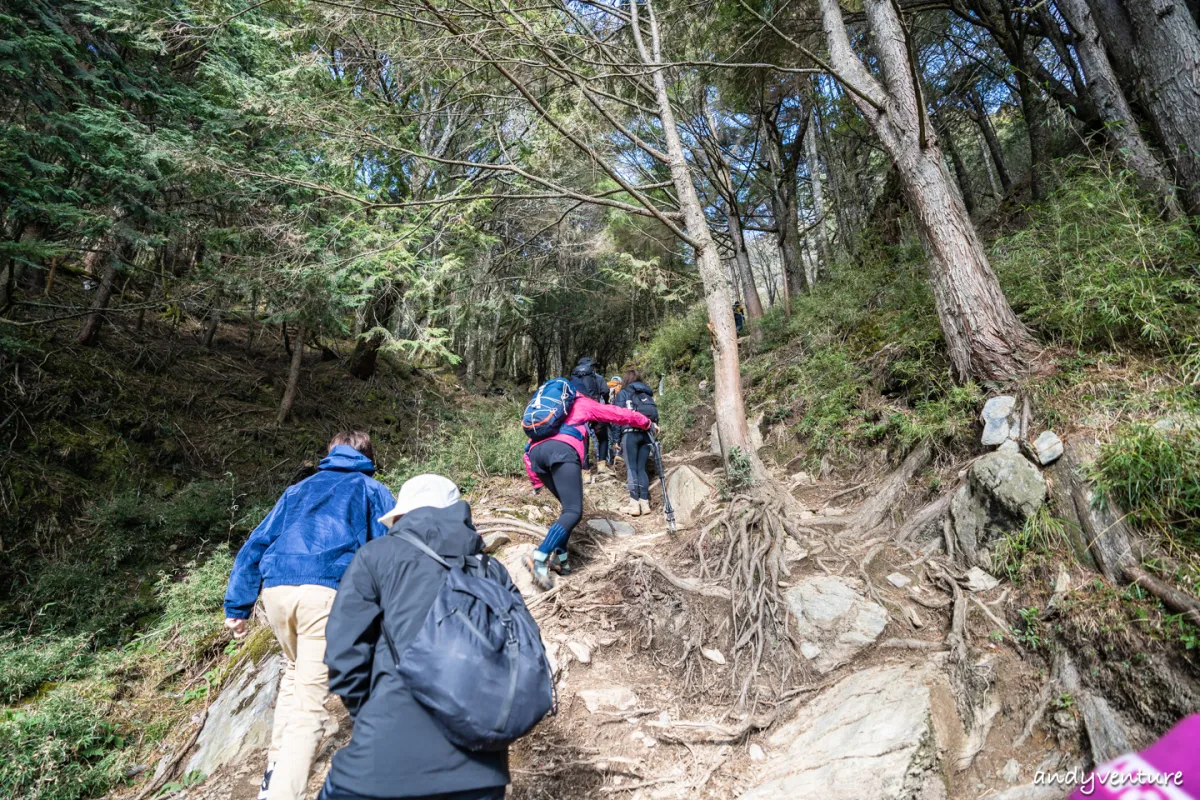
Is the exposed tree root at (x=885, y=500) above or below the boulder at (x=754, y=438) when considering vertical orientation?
below

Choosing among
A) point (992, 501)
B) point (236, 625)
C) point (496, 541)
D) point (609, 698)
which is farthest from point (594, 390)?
point (236, 625)

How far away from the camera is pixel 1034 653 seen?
2.80 meters

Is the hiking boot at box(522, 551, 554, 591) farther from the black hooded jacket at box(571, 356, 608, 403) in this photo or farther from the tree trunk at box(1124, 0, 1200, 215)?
the tree trunk at box(1124, 0, 1200, 215)

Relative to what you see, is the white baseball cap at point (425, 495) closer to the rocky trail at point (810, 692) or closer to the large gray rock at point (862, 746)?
the rocky trail at point (810, 692)

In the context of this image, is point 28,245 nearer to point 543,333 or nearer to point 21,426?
point 21,426

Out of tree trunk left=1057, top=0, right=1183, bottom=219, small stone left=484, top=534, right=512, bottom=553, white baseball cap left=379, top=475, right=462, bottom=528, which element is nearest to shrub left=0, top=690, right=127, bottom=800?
small stone left=484, top=534, right=512, bottom=553

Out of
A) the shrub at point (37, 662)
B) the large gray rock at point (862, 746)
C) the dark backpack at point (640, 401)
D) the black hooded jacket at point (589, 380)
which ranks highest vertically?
the black hooded jacket at point (589, 380)

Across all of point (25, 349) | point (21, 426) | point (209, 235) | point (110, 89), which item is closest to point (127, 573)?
point (21, 426)

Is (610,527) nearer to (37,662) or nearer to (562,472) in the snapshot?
(562,472)

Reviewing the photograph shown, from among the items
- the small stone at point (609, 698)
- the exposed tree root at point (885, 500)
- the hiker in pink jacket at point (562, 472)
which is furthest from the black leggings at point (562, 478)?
the exposed tree root at point (885, 500)

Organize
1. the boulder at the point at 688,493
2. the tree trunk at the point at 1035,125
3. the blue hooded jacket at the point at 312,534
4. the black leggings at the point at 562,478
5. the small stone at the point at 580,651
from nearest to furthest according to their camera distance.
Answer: the blue hooded jacket at the point at 312,534, the small stone at the point at 580,651, the black leggings at the point at 562,478, the boulder at the point at 688,493, the tree trunk at the point at 1035,125

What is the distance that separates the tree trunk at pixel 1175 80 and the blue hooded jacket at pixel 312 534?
7125 mm

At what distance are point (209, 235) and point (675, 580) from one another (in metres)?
8.49

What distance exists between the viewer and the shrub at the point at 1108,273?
11.5 feet
